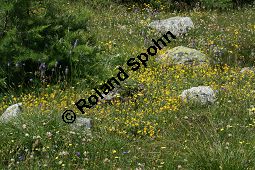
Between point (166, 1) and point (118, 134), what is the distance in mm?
11146

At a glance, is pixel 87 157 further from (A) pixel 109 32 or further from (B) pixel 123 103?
(A) pixel 109 32

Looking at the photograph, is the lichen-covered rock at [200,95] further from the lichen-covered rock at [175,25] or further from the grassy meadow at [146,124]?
the lichen-covered rock at [175,25]

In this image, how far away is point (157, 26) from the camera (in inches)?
522

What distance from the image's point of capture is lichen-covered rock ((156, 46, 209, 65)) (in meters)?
10.1

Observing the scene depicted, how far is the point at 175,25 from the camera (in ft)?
43.1

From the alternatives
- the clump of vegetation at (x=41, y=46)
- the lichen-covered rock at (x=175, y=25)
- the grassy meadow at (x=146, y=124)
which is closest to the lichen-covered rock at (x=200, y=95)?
the grassy meadow at (x=146, y=124)

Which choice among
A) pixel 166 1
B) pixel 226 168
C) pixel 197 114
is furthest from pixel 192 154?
pixel 166 1

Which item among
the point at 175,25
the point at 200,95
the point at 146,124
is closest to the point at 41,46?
the point at 146,124

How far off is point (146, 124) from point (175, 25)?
22.6 ft

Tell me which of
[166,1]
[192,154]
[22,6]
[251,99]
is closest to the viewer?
[192,154]

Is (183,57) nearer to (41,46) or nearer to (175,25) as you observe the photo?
(175,25)

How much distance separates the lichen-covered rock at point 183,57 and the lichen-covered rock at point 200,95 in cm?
225

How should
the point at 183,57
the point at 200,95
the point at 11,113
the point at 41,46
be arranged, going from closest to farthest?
the point at 11,113 < the point at 200,95 < the point at 41,46 < the point at 183,57

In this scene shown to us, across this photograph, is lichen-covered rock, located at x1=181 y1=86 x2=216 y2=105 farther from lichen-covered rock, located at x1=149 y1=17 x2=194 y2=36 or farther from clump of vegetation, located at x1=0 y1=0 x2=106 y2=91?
lichen-covered rock, located at x1=149 y1=17 x2=194 y2=36
